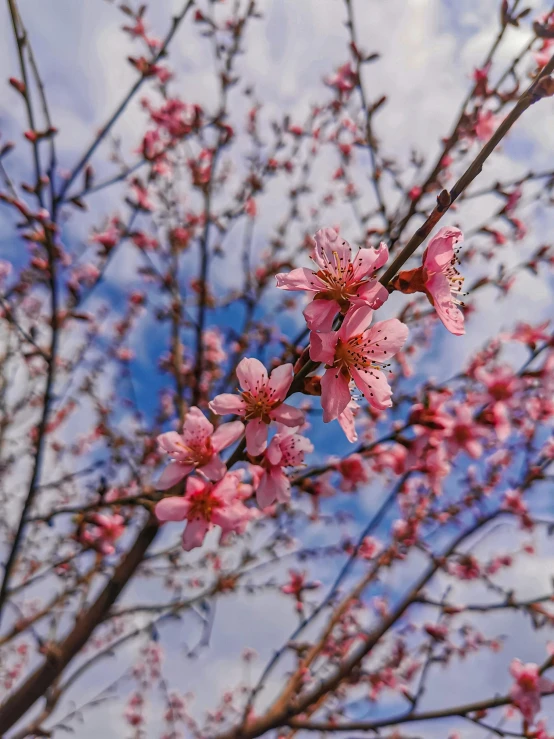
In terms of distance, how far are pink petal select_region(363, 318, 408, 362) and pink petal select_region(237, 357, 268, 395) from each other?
357 millimetres

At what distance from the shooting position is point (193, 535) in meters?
1.69

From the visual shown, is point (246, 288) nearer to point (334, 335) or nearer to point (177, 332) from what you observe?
point (177, 332)

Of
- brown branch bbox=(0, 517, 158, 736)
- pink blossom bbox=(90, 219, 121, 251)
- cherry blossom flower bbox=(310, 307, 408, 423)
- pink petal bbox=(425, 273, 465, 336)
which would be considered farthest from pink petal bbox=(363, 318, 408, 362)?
pink blossom bbox=(90, 219, 121, 251)

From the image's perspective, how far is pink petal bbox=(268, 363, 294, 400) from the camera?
148cm

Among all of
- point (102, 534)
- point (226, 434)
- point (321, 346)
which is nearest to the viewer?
point (321, 346)

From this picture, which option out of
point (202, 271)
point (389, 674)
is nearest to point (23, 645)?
point (389, 674)

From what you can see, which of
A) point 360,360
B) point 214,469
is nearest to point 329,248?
point 360,360

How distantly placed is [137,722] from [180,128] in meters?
11.5

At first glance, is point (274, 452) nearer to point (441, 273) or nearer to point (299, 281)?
point (299, 281)

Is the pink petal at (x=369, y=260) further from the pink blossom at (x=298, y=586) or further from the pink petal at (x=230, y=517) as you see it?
the pink blossom at (x=298, y=586)

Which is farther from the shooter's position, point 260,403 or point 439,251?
point 260,403

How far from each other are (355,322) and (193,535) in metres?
0.93

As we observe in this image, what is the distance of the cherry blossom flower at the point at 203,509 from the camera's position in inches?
66.5

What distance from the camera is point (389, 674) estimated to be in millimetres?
5230
